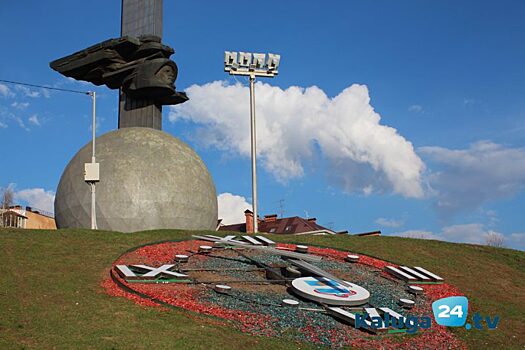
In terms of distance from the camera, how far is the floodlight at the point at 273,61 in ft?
133

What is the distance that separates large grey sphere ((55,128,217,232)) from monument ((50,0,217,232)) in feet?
0.14

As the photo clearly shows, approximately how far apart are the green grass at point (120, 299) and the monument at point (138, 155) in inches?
87.1

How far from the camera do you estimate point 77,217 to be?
Result: 2945cm

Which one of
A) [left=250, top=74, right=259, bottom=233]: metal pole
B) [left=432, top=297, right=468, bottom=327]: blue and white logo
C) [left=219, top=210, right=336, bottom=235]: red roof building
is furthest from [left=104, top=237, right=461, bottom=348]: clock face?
[left=219, top=210, right=336, bottom=235]: red roof building

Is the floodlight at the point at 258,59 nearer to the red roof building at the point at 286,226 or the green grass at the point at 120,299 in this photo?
the green grass at the point at 120,299

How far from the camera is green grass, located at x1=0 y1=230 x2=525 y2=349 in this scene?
14.0m

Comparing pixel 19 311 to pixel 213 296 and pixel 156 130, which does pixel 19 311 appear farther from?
pixel 156 130

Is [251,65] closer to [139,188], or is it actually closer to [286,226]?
[139,188]

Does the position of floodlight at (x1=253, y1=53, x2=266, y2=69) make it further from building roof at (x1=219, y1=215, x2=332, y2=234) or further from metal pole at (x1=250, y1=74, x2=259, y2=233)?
building roof at (x1=219, y1=215, x2=332, y2=234)

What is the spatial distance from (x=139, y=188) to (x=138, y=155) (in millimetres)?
2012

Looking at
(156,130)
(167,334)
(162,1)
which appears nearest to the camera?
(167,334)

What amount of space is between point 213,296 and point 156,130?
16767 mm

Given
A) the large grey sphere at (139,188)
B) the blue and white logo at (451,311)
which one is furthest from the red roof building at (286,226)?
the blue and white logo at (451,311)

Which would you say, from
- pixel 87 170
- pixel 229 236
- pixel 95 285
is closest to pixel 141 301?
pixel 95 285
